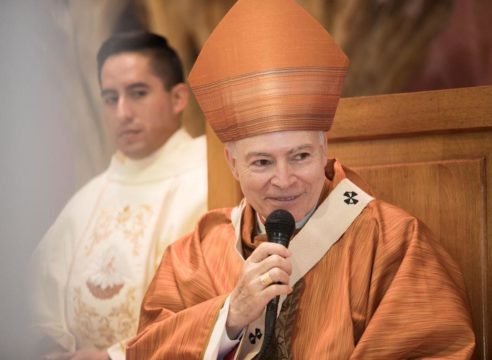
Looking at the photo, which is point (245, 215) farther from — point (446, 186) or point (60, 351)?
point (60, 351)

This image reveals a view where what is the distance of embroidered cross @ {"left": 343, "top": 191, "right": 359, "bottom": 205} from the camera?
375cm

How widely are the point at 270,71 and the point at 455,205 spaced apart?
3.39 feet

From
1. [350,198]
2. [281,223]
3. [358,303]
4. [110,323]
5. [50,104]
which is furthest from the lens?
[50,104]

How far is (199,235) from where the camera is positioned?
4.10 metres

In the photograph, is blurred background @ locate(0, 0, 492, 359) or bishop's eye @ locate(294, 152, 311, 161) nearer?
bishop's eye @ locate(294, 152, 311, 161)

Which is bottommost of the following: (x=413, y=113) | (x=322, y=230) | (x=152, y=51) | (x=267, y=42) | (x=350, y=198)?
(x=322, y=230)

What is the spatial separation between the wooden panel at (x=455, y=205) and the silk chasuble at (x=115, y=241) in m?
1.18

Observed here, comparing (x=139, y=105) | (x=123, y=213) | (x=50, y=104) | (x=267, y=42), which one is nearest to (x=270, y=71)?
(x=267, y=42)

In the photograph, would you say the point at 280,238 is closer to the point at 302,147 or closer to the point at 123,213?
the point at 302,147

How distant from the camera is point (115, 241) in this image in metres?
5.00

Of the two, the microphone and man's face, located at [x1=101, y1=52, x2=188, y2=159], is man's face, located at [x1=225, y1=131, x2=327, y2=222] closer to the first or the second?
the microphone

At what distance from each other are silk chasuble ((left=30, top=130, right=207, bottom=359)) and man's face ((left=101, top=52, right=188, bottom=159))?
0.07 meters

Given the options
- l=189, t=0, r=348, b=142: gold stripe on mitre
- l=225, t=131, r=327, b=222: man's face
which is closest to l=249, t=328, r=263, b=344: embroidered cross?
l=225, t=131, r=327, b=222: man's face

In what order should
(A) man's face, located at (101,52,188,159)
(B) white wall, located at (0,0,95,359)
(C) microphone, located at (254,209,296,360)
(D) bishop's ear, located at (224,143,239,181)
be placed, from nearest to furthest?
(C) microphone, located at (254,209,296,360), (D) bishop's ear, located at (224,143,239,181), (A) man's face, located at (101,52,188,159), (B) white wall, located at (0,0,95,359)
